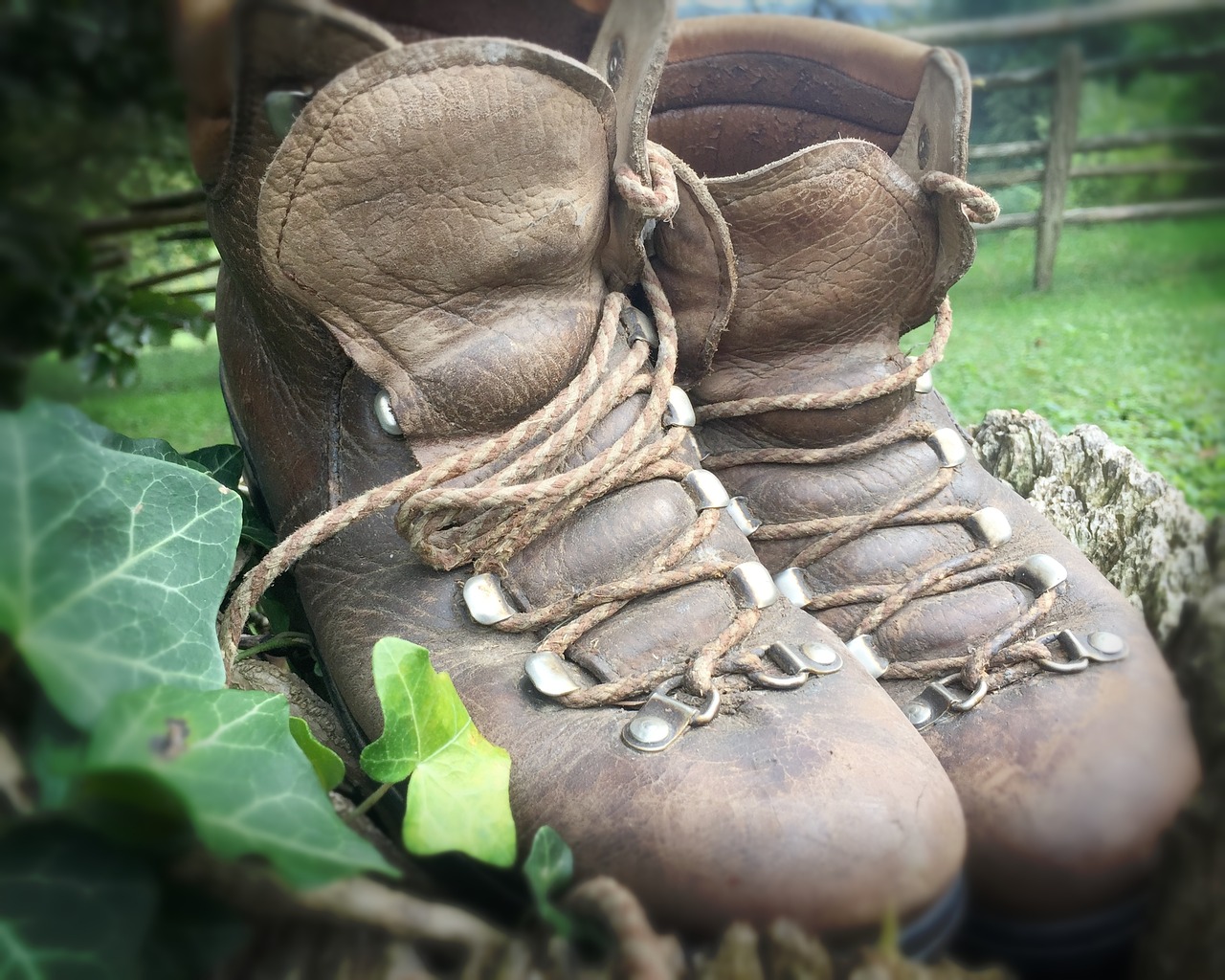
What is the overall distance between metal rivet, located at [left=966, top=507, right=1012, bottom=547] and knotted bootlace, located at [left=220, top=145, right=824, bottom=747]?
0.27 m

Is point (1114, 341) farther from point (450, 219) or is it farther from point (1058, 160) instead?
point (450, 219)

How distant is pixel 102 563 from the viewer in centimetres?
41

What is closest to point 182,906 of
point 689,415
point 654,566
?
point 654,566

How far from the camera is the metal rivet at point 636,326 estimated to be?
743mm

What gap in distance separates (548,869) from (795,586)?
412 mm

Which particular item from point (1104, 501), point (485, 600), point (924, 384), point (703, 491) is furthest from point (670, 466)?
point (1104, 501)

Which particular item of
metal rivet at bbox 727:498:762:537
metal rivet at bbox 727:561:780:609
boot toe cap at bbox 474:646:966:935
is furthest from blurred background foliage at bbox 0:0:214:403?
metal rivet at bbox 727:498:762:537

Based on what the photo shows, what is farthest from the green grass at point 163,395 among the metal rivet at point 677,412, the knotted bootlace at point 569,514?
the metal rivet at point 677,412

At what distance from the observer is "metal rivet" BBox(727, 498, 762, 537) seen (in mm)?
834

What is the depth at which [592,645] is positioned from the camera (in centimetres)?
62

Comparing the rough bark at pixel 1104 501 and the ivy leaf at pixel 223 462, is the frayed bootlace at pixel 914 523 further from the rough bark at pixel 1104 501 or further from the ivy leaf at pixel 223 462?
the ivy leaf at pixel 223 462

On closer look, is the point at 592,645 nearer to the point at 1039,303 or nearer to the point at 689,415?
the point at 689,415

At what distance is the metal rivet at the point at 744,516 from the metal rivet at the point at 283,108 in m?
0.46

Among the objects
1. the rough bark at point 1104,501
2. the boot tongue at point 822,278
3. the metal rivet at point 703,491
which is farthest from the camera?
the rough bark at point 1104,501
